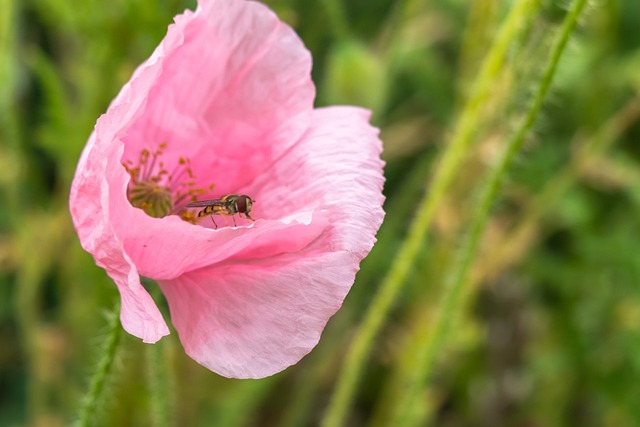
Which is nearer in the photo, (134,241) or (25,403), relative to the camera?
(134,241)

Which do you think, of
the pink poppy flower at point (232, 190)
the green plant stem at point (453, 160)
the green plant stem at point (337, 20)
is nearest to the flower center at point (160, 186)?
the pink poppy flower at point (232, 190)

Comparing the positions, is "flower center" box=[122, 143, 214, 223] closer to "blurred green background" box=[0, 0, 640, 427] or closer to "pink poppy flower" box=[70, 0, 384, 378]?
"pink poppy flower" box=[70, 0, 384, 378]

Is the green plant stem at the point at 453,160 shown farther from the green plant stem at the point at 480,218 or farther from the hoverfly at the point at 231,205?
the hoverfly at the point at 231,205

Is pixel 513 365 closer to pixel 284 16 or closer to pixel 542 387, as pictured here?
pixel 542 387

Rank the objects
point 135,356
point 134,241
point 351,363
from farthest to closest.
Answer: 1. point 135,356
2. point 351,363
3. point 134,241

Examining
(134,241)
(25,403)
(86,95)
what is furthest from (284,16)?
(25,403)

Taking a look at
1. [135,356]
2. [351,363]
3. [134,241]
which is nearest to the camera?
[134,241]

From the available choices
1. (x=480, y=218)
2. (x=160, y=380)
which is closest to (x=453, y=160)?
(x=480, y=218)
